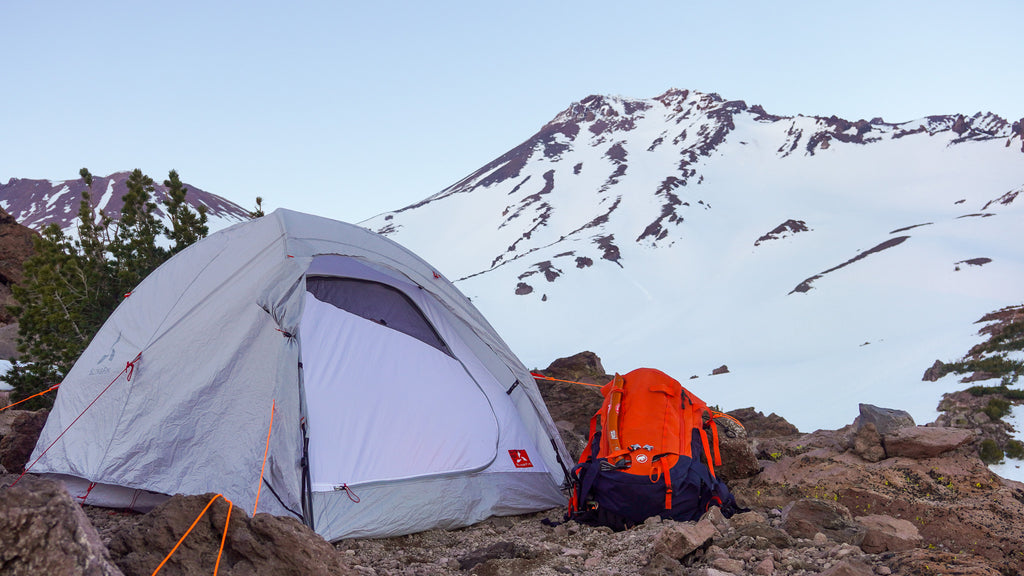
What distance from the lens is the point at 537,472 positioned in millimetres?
5309

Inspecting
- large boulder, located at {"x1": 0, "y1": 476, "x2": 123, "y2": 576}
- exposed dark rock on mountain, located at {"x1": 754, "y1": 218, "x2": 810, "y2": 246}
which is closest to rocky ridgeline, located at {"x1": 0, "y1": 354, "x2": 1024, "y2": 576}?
large boulder, located at {"x1": 0, "y1": 476, "x2": 123, "y2": 576}

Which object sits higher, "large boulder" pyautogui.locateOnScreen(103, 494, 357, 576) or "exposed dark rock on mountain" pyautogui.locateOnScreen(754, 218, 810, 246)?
"exposed dark rock on mountain" pyautogui.locateOnScreen(754, 218, 810, 246)

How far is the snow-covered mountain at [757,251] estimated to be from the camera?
85.4 ft

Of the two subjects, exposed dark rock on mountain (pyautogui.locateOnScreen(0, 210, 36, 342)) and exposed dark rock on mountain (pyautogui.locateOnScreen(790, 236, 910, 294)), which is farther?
exposed dark rock on mountain (pyautogui.locateOnScreen(790, 236, 910, 294))

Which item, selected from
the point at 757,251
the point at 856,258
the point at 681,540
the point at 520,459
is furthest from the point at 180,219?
the point at 757,251

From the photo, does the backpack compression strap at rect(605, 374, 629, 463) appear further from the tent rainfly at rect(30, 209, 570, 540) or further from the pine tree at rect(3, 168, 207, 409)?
the pine tree at rect(3, 168, 207, 409)

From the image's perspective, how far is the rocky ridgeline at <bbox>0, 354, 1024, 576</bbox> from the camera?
82.0 inches

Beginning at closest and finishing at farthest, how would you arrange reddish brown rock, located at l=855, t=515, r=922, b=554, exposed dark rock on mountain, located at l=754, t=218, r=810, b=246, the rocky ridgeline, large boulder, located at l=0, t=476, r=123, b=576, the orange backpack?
large boulder, located at l=0, t=476, r=123, b=576, the rocky ridgeline, reddish brown rock, located at l=855, t=515, r=922, b=554, the orange backpack, exposed dark rock on mountain, located at l=754, t=218, r=810, b=246

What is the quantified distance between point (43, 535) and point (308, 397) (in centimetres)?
274

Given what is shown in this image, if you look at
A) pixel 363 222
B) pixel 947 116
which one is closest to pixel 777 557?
pixel 363 222

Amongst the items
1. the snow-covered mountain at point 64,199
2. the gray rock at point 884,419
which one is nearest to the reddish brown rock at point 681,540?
the gray rock at point 884,419

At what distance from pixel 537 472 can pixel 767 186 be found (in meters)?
81.3

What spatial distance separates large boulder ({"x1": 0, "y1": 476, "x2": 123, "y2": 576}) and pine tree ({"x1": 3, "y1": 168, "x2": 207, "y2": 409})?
8.25 meters

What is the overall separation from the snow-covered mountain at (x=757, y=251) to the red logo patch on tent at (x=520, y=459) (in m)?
11.2
